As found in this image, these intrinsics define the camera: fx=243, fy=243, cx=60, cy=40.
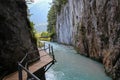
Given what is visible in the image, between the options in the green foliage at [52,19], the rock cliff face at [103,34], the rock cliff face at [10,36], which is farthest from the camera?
the green foliage at [52,19]

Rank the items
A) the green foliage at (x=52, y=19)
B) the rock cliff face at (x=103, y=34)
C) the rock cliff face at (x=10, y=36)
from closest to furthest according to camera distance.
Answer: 1. the rock cliff face at (x=10, y=36)
2. the rock cliff face at (x=103, y=34)
3. the green foliage at (x=52, y=19)

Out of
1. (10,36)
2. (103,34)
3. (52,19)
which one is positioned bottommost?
(103,34)

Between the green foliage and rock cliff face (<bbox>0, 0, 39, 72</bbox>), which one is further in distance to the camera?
the green foliage

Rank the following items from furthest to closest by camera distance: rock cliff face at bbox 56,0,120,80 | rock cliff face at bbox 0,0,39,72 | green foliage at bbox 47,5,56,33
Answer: green foliage at bbox 47,5,56,33, rock cliff face at bbox 56,0,120,80, rock cliff face at bbox 0,0,39,72

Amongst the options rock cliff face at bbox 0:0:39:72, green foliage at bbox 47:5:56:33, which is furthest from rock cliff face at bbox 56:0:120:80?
green foliage at bbox 47:5:56:33

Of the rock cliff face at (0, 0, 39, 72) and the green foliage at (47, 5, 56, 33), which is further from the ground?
the green foliage at (47, 5, 56, 33)

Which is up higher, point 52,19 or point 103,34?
point 52,19

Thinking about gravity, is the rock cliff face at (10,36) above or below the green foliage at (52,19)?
below

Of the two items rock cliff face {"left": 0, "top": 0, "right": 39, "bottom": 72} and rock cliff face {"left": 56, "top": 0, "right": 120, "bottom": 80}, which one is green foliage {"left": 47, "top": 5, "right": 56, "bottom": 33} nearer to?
rock cliff face {"left": 56, "top": 0, "right": 120, "bottom": 80}

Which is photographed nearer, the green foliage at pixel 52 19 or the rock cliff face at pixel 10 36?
the rock cliff face at pixel 10 36

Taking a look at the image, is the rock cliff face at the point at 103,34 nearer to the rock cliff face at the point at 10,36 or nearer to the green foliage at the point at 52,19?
the rock cliff face at the point at 10,36

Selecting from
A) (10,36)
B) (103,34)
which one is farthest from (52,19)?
(10,36)

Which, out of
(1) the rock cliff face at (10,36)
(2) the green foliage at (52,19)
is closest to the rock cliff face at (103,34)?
(1) the rock cliff face at (10,36)

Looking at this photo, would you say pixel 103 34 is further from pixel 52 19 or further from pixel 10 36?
pixel 52 19
